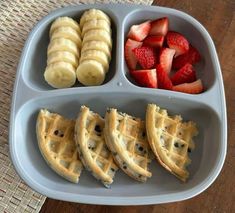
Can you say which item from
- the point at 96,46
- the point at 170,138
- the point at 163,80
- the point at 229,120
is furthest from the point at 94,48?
the point at 229,120

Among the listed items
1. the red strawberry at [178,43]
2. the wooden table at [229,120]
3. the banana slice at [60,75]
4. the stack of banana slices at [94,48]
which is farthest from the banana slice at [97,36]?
the wooden table at [229,120]

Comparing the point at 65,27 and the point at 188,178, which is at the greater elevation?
the point at 65,27

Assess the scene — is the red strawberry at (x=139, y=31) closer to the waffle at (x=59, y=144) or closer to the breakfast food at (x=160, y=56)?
the breakfast food at (x=160, y=56)

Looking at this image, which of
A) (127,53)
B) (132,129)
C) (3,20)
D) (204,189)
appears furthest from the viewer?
(3,20)

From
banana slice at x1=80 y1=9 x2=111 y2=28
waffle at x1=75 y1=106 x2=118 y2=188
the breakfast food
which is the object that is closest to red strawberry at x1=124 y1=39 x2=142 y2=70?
the breakfast food

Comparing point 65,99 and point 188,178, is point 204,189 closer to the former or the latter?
point 188,178

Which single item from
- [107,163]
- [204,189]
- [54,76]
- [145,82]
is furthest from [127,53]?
[204,189]

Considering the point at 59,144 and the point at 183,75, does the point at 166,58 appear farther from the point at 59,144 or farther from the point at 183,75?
the point at 59,144
